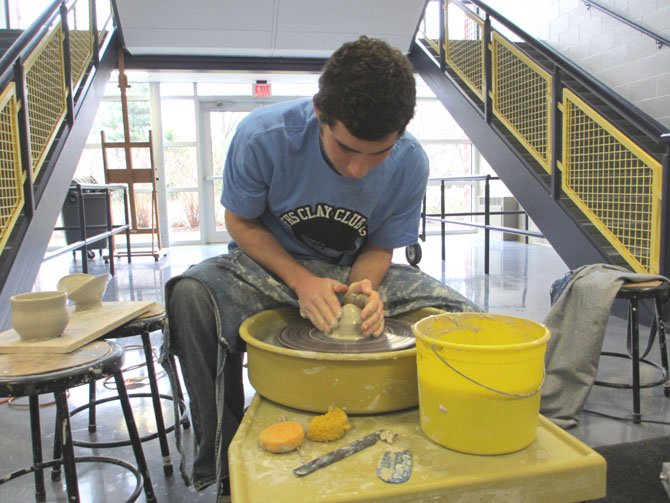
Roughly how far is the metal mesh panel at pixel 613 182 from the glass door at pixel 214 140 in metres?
5.14

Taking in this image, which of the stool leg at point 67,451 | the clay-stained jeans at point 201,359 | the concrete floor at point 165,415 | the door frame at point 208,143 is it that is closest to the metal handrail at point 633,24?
the concrete floor at point 165,415

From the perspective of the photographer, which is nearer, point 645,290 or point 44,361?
point 44,361

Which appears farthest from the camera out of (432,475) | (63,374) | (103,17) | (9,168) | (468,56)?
(103,17)

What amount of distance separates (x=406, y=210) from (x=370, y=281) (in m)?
0.29

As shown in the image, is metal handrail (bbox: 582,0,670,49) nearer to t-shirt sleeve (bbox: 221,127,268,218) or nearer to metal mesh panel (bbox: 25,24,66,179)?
t-shirt sleeve (bbox: 221,127,268,218)

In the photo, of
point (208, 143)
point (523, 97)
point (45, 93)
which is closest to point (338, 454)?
point (45, 93)

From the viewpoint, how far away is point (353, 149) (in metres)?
1.01

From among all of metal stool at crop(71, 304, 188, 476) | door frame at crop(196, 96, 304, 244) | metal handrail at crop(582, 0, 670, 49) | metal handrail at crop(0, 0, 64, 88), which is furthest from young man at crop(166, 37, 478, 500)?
door frame at crop(196, 96, 304, 244)

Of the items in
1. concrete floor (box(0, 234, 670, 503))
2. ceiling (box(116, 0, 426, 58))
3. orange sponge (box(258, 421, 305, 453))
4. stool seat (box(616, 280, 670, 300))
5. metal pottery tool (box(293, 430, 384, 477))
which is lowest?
concrete floor (box(0, 234, 670, 503))

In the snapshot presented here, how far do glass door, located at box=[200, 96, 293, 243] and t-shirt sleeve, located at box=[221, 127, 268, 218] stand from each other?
5985 millimetres

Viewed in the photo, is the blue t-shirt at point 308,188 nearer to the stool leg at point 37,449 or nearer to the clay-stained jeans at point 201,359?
the clay-stained jeans at point 201,359

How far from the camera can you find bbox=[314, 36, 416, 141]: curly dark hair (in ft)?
2.98

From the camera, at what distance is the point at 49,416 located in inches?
72.7

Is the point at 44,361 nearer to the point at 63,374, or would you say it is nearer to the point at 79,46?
the point at 63,374
